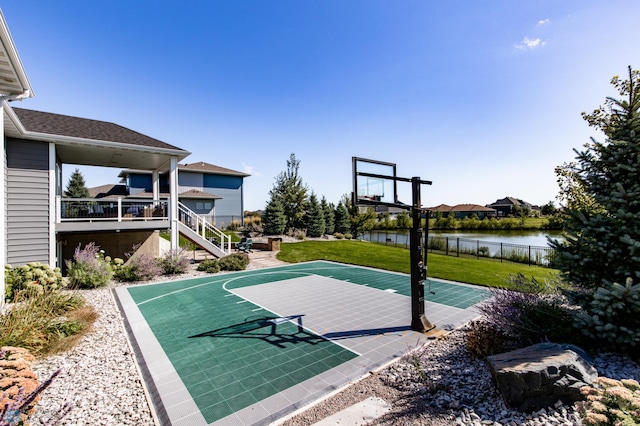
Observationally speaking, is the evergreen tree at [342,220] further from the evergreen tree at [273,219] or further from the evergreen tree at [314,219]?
the evergreen tree at [273,219]

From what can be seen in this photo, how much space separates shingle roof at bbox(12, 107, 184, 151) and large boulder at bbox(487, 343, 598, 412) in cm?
1361

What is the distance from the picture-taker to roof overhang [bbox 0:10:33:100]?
188 inches

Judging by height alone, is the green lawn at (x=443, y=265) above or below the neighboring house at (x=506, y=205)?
below

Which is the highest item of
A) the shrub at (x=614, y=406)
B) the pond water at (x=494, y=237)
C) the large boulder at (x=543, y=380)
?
the shrub at (x=614, y=406)

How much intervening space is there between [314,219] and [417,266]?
22872 mm

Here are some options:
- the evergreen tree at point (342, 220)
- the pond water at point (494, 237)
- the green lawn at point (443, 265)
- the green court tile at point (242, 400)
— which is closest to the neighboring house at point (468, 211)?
the pond water at point (494, 237)

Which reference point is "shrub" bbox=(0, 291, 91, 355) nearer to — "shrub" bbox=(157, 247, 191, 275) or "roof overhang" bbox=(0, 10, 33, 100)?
"roof overhang" bbox=(0, 10, 33, 100)

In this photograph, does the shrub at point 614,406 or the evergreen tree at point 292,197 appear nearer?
the shrub at point 614,406

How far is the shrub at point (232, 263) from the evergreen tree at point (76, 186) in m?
35.6

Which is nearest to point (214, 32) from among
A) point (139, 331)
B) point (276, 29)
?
point (276, 29)

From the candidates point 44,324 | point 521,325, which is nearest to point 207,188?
point 44,324

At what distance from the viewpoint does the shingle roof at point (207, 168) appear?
30919 millimetres

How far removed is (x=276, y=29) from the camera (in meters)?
11.2

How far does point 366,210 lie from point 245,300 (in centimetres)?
2694
